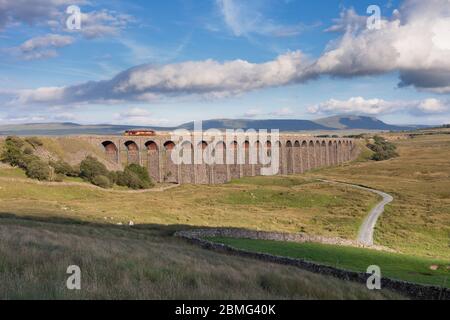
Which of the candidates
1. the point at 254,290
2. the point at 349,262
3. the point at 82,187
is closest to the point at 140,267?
the point at 254,290

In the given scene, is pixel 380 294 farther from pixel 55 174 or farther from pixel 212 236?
pixel 55 174

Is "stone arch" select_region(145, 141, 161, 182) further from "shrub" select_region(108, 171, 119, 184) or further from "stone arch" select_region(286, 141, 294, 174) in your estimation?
"stone arch" select_region(286, 141, 294, 174)

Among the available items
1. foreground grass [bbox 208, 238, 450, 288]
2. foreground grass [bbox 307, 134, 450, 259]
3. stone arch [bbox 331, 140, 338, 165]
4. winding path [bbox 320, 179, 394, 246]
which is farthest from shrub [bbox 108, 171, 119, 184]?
stone arch [bbox 331, 140, 338, 165]

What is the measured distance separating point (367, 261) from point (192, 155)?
9014cm

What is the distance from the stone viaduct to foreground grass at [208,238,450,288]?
227 ft

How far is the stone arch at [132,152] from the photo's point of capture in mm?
95938

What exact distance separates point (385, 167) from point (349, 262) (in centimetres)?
11523

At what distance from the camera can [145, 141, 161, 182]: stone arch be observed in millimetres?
100375

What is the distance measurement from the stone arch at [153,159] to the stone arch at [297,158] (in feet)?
200

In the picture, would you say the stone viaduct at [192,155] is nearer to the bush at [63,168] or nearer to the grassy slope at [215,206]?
the bush at [63,168]

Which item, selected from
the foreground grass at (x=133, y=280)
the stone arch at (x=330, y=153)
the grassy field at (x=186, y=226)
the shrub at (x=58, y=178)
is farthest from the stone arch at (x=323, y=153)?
the foreground grass at (x=133, y=280)

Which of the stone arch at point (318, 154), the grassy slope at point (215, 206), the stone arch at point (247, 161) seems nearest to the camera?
the grassy slope at point (215, 206)

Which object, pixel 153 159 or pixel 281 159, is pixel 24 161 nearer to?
pixel 153 159
